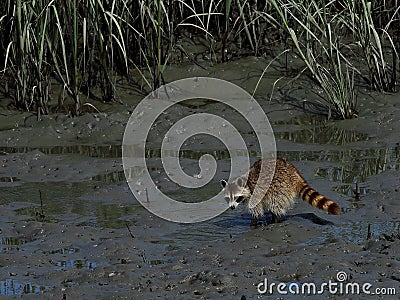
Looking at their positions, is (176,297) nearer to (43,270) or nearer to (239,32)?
(43,270)

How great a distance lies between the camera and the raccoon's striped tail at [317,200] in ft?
18.3

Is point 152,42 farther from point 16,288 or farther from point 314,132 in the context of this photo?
point 16,288

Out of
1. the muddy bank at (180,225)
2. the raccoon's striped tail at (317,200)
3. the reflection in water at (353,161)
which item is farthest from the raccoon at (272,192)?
the reflection in water at (353,161)

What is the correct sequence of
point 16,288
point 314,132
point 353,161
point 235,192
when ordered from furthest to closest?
point 314,132
point 353,161
point 235,192
point 16,288

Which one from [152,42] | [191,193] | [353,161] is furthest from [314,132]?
[191,193]

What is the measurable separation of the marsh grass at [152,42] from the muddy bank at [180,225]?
33cm

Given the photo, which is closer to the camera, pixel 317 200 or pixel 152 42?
pixel 317 200

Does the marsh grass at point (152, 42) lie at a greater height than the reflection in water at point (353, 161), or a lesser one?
greater

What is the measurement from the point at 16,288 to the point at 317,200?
→ 6.42ft

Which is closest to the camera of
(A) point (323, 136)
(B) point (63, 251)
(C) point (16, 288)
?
(C) point (16, 288)

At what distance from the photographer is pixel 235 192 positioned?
5848 mm

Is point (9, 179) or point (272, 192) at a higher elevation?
point (272, 192)

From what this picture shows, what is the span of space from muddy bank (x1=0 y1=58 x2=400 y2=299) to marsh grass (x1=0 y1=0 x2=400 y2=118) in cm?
33

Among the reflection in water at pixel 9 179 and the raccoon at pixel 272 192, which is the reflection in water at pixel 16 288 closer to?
the raccoon at pixel 272 192
